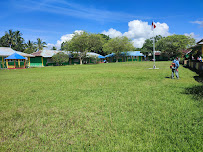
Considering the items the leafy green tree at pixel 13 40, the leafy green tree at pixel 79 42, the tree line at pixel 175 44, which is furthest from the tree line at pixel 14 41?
the tree line at pixel 175 44

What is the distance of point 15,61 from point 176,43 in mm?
48432

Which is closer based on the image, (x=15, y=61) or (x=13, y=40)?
(x=15, y=61)

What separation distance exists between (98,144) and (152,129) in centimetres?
126

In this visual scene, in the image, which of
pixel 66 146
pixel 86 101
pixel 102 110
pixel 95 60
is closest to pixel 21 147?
pixel 66 146

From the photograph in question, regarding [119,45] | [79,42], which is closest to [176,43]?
[119,45]

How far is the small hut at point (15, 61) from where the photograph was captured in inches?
1216

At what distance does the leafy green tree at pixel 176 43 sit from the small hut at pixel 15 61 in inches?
1802

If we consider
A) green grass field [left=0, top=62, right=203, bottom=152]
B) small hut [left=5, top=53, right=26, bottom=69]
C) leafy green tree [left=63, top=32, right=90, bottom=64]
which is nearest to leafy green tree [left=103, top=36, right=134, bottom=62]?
leafy green tree [left=63, top=32, right=90, bottom=64]

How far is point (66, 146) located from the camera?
2.90 m

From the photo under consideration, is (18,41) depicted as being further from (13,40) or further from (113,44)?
(113,44)

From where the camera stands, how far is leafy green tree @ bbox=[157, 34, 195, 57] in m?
53.5

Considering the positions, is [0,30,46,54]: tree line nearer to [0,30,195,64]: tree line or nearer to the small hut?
[0,30,195,64]: tree line

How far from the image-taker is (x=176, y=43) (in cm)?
5331

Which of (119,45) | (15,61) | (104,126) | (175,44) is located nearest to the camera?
(104,126)
